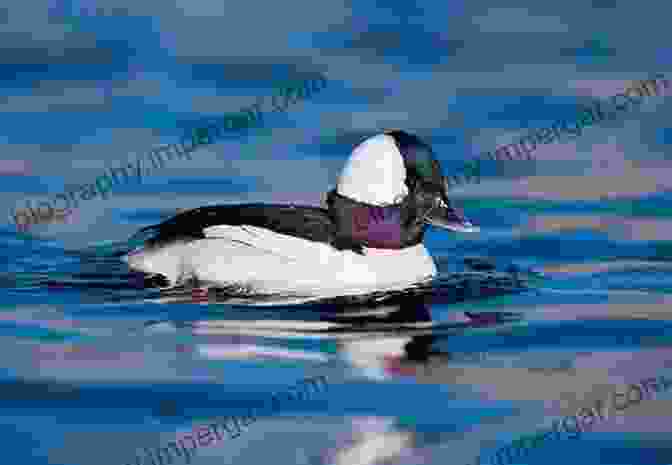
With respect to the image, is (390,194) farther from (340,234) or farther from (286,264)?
(286,264)

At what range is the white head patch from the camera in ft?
41.2

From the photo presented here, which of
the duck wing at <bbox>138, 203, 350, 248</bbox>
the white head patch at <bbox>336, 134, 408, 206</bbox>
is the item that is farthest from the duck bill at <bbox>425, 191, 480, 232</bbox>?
the duck wing at <bbox>138, 203, 350, 248</bbox>

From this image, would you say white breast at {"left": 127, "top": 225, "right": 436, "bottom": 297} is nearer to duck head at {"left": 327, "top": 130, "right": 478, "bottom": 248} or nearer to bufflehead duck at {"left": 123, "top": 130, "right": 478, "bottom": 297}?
bufflehead duck at {"left": 123, "top": 130, "right": 478, "bottom": 297}

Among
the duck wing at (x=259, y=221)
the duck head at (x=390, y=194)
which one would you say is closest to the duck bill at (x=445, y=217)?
the duck head at (x=390, y=194)

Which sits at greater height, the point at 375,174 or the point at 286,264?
the point at 375,174

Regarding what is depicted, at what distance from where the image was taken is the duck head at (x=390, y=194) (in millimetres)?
12602

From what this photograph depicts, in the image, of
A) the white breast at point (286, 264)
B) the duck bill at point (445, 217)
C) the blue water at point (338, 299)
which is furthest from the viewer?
the duck bill at point (445, 217)

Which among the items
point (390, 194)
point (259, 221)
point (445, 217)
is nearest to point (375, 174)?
point (390, 194)

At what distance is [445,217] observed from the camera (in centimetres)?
1282

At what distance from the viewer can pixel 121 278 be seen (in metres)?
12.9

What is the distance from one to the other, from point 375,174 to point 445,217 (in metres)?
0.58

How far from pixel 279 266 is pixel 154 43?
323 inches

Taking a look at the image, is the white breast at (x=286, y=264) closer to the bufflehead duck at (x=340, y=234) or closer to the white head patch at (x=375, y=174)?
the bufflehead duck at (x=340, y=234)

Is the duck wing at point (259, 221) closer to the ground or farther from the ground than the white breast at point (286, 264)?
farther from the ground
